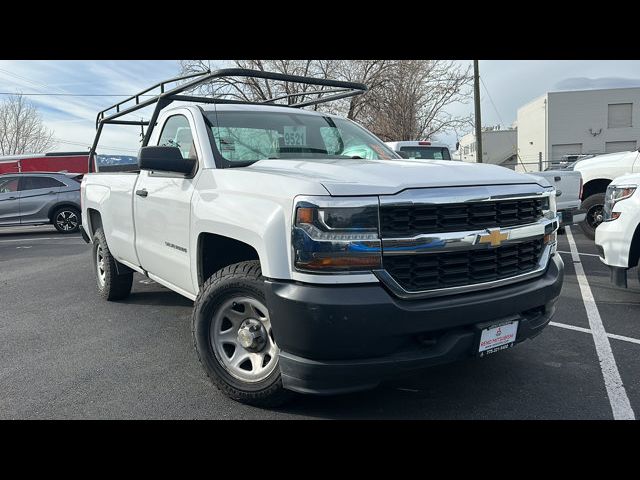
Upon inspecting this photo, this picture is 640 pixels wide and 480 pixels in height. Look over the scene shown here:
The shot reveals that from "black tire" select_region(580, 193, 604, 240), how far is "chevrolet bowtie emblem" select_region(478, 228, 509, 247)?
742cm

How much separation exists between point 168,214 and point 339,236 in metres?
1.86

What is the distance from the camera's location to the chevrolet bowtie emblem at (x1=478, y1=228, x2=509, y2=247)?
280 centimetres

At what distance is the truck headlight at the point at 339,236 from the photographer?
2537mm

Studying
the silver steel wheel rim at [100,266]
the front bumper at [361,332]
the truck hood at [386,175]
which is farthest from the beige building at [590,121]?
the front bumper at [361,332]

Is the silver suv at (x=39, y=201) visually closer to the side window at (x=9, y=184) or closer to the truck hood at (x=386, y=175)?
the side window at (x=9, y=184)

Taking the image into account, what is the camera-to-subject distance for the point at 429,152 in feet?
38.7

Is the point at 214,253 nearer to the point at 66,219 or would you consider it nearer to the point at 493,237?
the point at 493,237

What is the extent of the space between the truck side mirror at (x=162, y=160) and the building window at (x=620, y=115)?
1832 inches

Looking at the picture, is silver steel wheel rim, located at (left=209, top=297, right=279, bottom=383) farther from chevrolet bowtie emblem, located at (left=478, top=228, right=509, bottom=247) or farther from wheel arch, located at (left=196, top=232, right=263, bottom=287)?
chevrolet bowtie emblem, located at (left=478, top=228, right=509, bottom=247)

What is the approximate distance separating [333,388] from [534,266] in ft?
5.03

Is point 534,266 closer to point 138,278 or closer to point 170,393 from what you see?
point 170,393

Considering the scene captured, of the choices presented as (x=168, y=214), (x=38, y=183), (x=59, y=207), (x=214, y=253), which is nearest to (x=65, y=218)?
(x=59, y=207)

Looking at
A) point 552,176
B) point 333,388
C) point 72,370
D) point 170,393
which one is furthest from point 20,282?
point 552,176

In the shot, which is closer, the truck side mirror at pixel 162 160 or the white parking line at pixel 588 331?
the truck side mirror at pixel 162 160
